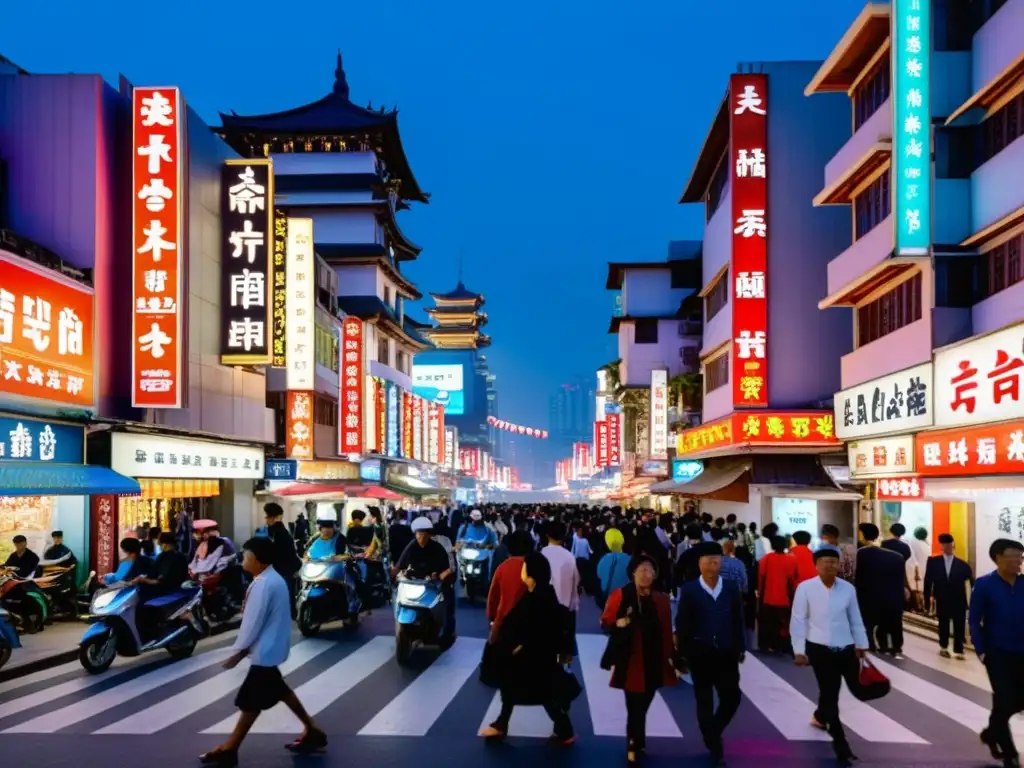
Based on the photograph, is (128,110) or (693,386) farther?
(693,386)

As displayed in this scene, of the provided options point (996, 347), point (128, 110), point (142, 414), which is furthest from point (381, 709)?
point (128, 110)

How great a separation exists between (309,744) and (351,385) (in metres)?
33.0

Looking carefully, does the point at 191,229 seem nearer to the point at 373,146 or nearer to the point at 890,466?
the point at 890,466

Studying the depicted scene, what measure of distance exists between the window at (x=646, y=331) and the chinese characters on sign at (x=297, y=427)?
2525 centimetres

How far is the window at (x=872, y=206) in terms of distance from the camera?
21.9 m

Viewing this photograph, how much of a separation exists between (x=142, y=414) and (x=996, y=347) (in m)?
14.5

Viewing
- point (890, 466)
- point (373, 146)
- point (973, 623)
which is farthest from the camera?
point (373, 146)

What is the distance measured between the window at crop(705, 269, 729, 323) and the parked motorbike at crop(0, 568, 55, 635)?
23.6 m

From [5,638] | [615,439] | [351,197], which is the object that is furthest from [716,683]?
[615,439]

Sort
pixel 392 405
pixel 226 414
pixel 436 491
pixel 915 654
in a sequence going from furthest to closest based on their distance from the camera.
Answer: pixel 392 405
pixel 436 491
pixel 226 414
pixel 915 654

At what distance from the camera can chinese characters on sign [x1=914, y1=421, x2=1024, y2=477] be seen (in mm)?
13531

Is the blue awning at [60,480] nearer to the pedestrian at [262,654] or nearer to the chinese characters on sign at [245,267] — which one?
the chinese characters on sign at [245,267]

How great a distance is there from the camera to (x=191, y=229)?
21500mm

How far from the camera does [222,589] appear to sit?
52.5ft
